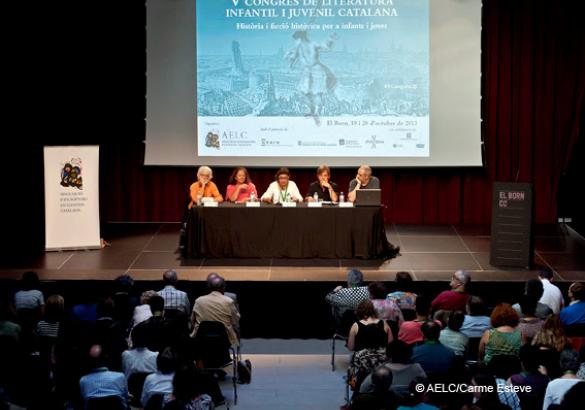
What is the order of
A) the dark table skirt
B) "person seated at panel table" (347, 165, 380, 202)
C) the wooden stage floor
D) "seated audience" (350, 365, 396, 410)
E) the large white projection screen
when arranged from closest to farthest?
"seated audience" (350, 365, 396, 410) < the wooden stage floor < the dark table skirt < "person seated at panel table" (347, 165, 380, 202) < the large white projection screen

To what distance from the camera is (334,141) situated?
11859 mm

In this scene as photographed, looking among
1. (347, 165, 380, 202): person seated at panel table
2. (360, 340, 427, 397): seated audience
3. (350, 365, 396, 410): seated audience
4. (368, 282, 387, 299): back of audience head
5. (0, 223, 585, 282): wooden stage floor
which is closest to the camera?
(350, 365, 396, 410): seated audience

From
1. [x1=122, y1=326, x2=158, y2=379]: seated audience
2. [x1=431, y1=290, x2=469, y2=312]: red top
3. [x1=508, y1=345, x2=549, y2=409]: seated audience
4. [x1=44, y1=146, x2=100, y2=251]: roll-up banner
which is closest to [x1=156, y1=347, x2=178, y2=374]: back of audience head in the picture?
[x1=122, y1=326, x2=158, y2=379]: seated audience

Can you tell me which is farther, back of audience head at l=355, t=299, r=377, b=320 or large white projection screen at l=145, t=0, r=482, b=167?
large white projection screen at l=145, t=0, r=482, b=167

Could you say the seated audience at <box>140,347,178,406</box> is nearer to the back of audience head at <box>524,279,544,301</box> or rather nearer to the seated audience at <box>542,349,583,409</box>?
the seated audience at <box>542,349,583,409</box>

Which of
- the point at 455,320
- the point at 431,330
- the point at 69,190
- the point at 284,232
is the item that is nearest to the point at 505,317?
the point at 455,320

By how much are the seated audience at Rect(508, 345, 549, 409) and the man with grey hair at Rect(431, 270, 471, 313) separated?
5.68ft

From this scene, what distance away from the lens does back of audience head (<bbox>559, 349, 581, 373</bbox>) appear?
5426 mm

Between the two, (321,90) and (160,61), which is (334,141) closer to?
(321,90)

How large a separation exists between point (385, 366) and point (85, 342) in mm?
1879

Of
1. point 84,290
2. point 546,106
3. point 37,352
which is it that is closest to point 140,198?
point 84,290

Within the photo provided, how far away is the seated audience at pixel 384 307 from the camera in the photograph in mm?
6977

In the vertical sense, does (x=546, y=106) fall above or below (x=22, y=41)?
below

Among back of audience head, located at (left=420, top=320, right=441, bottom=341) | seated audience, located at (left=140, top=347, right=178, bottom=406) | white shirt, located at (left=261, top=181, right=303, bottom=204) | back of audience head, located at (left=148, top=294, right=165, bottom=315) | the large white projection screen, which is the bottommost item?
seated audience, located at (left=140, top=347, right=178, bottom=406)
